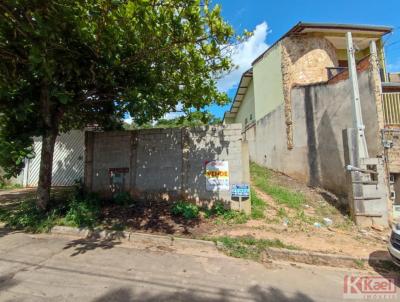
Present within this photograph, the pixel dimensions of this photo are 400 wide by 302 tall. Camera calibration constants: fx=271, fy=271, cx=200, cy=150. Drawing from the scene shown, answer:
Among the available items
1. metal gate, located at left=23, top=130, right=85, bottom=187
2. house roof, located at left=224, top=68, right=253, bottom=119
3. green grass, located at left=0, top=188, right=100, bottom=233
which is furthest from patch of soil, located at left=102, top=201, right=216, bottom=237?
house roof, located at left=224, top=68, right=253, bottom=119

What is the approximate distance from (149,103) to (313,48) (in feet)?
32.8

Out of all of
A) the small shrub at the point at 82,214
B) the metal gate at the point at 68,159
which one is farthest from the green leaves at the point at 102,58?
the metal gate at the point at 68,159

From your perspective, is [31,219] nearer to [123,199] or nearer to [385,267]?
[123,199]

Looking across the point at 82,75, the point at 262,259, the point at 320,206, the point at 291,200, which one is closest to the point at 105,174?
the point at 82,75

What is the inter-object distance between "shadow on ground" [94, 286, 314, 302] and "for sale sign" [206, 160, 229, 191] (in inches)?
154

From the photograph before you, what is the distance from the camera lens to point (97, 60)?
613 centimetres

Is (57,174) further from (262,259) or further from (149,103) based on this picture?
(262,259)

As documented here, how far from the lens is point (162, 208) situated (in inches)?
303

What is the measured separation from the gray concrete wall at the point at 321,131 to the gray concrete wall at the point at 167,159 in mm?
4508

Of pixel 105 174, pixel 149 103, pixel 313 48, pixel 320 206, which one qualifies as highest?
pixel 313 48

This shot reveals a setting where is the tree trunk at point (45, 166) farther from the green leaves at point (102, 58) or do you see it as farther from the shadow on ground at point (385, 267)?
the shadow on ground at point (385, 267)

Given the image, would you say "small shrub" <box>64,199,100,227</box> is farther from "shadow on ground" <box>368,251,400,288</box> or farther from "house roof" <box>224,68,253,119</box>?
"house roof" <box>224,68,253,119</box>

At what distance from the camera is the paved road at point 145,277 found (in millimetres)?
3695

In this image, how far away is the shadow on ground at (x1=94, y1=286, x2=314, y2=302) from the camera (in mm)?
3576
